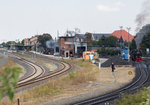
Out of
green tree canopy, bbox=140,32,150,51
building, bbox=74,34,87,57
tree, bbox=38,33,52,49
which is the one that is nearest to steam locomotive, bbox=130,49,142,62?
green tree canopy, bbox=140,32,150,51

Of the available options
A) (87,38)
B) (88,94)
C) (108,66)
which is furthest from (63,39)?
(88,94)

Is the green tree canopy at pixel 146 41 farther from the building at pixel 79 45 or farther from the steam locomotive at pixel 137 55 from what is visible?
the steam locomotive at pixel 137 55

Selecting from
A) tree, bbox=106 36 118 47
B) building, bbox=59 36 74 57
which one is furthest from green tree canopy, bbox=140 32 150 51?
building, bbox=59 36 74 57

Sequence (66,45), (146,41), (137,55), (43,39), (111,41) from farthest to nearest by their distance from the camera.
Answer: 1. (43,39)
2. (111,41)
3. (66,45)
4. (146,41)
5. (137,55)

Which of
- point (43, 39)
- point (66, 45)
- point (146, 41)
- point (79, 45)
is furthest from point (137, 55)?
point (43, 39)

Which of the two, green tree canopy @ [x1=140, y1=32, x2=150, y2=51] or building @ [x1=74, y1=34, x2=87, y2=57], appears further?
building @ [x1=74, y1=34, x2=87, y2=57]

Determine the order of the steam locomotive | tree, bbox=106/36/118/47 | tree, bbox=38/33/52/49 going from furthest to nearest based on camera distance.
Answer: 1. tree, bbox=38/33/52/49
2. tree, bbox=106/36/118/47
3. the steam locomotive

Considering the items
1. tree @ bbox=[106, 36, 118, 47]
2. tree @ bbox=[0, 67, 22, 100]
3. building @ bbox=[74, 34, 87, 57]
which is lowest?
tree @ bbox=[0, 67, 22, 100]

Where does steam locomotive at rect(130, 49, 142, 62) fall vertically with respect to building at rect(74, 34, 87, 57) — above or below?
below

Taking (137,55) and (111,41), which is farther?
(111,41)

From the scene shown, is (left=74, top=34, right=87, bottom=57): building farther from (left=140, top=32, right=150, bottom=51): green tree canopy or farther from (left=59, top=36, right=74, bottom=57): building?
(left=140, top=32, right=150, bottom=51): green tree canopy

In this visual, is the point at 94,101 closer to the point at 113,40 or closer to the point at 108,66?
the point at 108,66

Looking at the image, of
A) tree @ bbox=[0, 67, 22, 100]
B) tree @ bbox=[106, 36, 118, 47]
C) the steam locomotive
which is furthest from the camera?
tree @ bbox=[106, 36, 118, 47]

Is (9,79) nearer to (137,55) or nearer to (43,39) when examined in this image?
(137,55)
